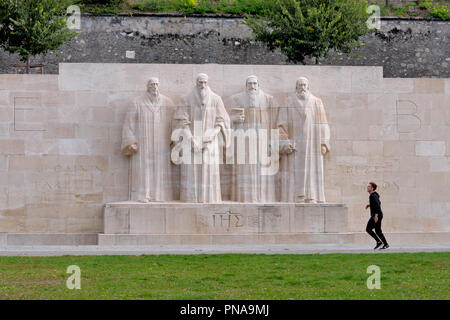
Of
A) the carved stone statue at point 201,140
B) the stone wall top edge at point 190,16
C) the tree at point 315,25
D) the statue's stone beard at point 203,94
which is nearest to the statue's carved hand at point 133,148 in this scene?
the carved stone statue at point 201,140

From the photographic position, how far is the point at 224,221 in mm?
22281

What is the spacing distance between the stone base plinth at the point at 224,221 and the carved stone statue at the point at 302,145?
2.72 feet

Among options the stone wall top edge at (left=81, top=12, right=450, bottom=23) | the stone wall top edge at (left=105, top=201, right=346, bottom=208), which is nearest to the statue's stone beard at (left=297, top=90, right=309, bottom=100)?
the stone wall top edge at (left=105, top=201, right=346, bottom=208)

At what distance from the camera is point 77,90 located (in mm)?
23578

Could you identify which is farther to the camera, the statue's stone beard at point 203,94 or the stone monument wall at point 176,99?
the stone monument wall at point 176,99

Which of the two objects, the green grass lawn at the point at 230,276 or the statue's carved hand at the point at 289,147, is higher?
the statue's carved hand at the point at 289,147

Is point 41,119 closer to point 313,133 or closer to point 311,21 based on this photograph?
point 313,133

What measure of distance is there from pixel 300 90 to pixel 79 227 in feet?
21.8

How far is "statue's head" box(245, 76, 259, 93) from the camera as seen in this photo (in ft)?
76.6

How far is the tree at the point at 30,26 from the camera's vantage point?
1212 inches

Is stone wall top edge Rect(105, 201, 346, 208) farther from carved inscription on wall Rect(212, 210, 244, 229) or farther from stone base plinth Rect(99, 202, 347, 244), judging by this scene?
carved inscription on wall Rect(212, 210, 244, 229)

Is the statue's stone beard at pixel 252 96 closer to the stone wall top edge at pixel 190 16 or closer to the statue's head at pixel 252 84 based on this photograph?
the statue's head at pixel 252 84

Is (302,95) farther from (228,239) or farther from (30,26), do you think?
(30,26)
